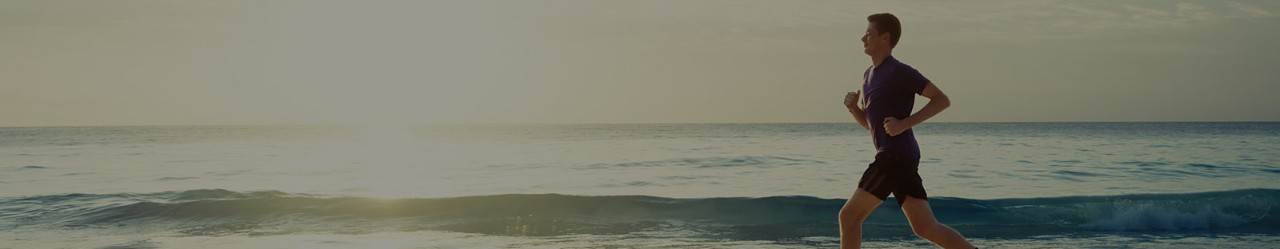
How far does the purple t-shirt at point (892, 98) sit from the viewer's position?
5457 mm

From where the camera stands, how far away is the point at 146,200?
16.4 metres

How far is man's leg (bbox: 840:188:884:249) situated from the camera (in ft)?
18.7

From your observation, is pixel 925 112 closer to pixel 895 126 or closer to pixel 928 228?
pixel 895 126

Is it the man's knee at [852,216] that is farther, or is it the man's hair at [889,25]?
the man's knee at [852,216]

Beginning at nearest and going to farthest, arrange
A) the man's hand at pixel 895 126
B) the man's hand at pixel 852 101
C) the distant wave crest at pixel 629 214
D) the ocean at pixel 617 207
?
the man's hand at pixel 895 126, the man's hand at pixel 852 101, the ocean at pixel 617 207, the distant wave crest at pixel 629 214

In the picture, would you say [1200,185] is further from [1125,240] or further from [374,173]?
[374,173]

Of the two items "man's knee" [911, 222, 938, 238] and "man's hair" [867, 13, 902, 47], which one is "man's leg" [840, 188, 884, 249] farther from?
"man's hair" [867, 13, 902, 47]

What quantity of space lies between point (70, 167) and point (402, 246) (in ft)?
62.3

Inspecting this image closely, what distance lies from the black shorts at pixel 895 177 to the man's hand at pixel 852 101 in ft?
0.97

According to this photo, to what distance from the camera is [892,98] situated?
550 centimetres

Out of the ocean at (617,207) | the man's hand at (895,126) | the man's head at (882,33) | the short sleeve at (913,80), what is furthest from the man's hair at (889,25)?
the ocean at (617,207)

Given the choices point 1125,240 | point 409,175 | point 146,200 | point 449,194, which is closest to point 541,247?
point 1125,240

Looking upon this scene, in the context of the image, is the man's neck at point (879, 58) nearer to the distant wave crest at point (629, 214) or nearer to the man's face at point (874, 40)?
the man's face at point (874, 40)

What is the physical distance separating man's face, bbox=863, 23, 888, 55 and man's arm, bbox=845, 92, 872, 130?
232 millimetres
